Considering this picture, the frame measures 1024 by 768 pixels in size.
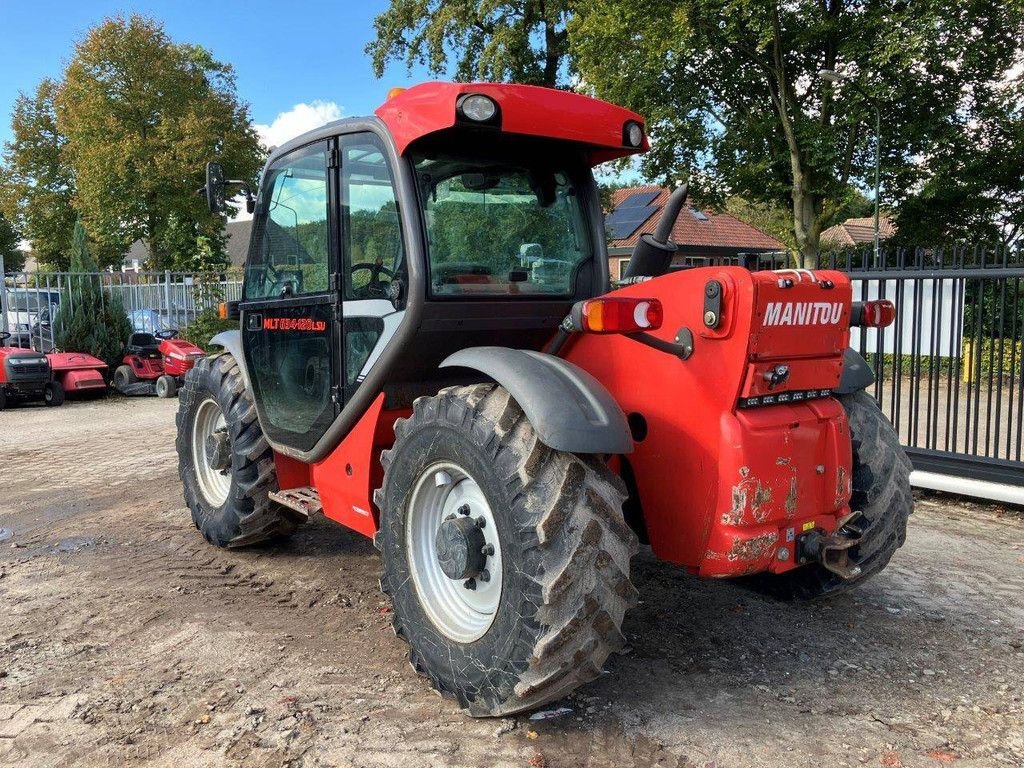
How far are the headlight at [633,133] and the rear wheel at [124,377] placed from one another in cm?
1284

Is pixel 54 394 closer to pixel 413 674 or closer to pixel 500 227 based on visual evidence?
pixel 500 227

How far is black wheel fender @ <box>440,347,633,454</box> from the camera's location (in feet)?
9.16

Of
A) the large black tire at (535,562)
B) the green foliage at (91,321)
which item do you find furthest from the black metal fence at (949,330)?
the green foliage at (91,321)

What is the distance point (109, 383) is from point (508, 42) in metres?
15.3

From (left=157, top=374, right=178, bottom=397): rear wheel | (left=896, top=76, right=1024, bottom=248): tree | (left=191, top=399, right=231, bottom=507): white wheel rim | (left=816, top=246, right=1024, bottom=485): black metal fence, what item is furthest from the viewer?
(left=896, top=76, right=1024, bottom=248): tree

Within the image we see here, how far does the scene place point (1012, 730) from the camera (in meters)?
3.01

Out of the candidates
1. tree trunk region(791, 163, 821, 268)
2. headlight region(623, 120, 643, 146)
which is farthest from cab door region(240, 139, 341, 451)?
tree trunk region(791, 163, 821, 268)

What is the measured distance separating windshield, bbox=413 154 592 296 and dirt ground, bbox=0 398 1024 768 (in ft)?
5.51

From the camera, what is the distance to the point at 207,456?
5348 millimetres

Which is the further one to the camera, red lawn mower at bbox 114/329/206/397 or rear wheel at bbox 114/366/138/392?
rear wheel at bbox 114/366/138/392

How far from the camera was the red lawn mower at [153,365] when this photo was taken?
558 inches

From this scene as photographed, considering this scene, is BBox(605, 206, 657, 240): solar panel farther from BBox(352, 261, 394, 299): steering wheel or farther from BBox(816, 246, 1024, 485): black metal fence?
BBox(352, 261, 394, 299): steering wheel

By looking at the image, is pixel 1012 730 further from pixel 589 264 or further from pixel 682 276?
pixel 589 264

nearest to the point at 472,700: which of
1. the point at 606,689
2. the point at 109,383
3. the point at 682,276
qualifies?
the point at 606,689
